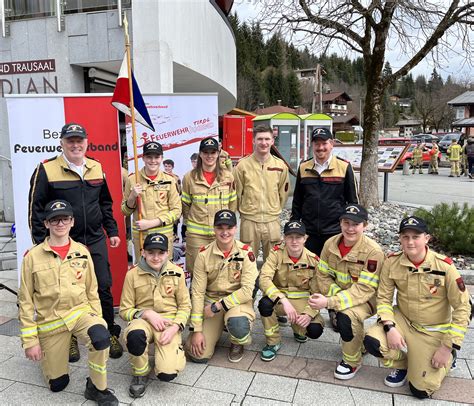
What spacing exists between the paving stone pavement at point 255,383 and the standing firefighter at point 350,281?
21 centimetres

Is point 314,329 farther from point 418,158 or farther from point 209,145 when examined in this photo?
point 418,158

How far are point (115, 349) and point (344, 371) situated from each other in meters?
1.98

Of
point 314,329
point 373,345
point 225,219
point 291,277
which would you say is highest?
point 225,219

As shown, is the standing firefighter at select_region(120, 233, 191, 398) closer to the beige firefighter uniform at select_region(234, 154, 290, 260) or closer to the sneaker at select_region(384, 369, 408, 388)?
the beige firefighter uniform at select_region(234, 154, 290, 260)

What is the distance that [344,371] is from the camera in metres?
3.38

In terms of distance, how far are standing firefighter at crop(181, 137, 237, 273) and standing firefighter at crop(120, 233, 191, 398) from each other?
755 mm

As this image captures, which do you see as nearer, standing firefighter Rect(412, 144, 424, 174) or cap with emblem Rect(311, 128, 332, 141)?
cap with emblem Rect(311, 128, 332, 141)

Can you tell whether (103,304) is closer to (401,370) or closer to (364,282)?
(364,282)

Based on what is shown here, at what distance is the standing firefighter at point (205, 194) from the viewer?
4277 millimetres

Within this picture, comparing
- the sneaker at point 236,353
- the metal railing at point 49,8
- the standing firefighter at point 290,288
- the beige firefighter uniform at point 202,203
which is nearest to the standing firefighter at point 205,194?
the beige firefighter uniform at point 202,203

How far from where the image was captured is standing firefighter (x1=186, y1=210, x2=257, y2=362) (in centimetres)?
366

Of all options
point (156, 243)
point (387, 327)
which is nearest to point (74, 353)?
point (156, 243)

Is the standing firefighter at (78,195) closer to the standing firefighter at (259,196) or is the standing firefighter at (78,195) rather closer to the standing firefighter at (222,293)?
the standing firefighter at (222,293)

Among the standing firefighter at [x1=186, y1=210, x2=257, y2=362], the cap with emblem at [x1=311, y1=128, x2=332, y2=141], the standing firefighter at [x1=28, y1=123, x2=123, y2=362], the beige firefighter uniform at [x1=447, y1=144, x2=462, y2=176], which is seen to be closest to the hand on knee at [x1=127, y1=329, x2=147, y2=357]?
the standing firefighter at [x1=186, y1=210, x2=257, y2=362]
